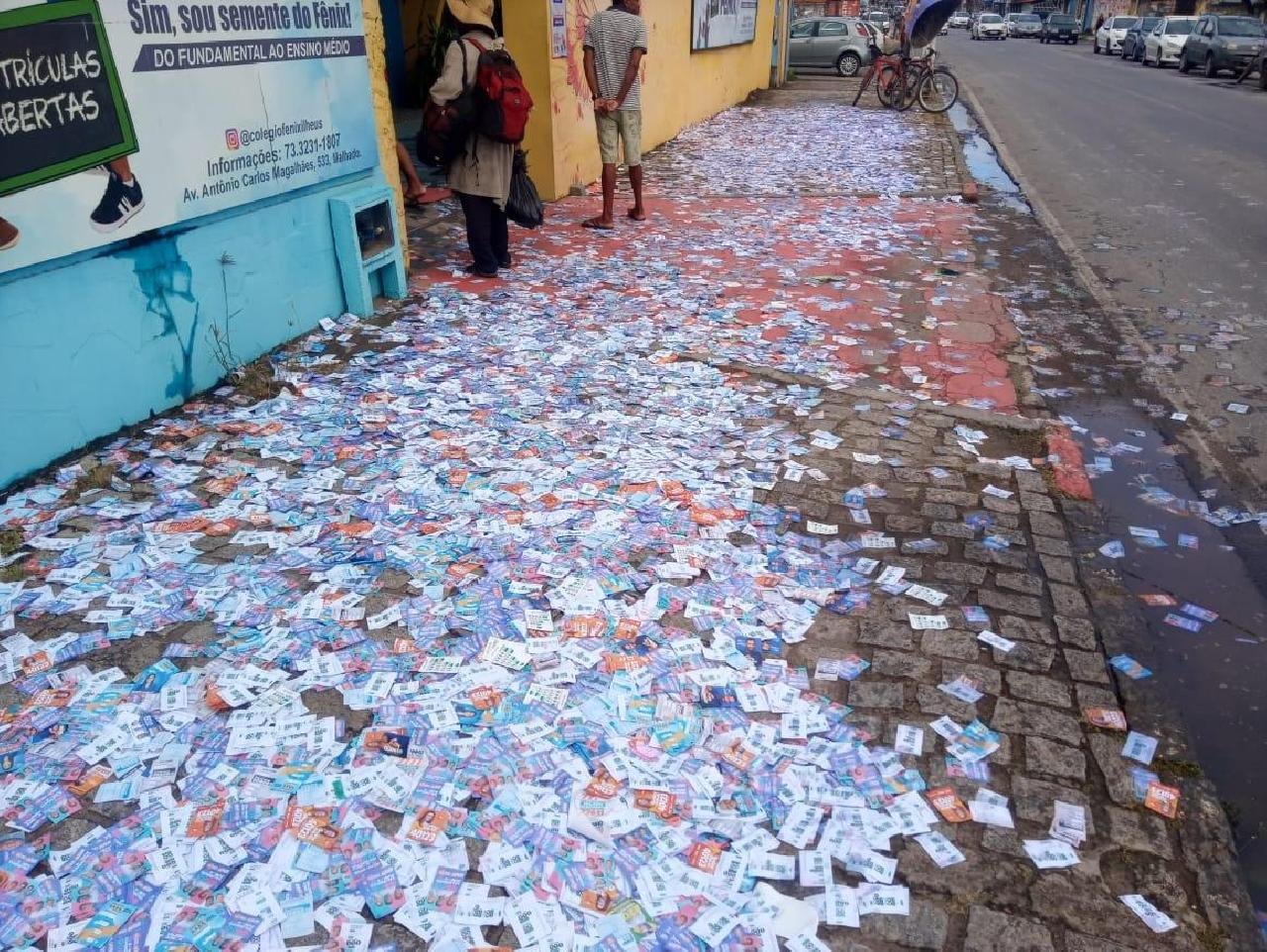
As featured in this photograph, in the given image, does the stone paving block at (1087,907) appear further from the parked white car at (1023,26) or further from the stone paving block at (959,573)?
the parked white car at (1023,26)

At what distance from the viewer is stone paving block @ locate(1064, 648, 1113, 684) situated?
277cm

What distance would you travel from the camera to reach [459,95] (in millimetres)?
5586

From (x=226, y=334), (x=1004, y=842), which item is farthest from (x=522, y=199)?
(x=1004, y=842)

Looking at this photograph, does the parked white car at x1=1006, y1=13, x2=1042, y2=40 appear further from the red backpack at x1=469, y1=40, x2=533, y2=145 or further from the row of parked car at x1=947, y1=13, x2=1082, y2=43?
the red backpack at x1=469, y1=40, x2=533, y2=145

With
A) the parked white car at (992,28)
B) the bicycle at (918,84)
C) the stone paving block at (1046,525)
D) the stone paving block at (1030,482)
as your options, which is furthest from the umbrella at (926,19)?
the parked white car at (992,28)

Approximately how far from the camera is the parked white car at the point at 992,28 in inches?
1871

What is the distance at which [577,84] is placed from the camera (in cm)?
895

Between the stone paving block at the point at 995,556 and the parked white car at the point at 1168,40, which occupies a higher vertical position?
Result: the parked white car at the point at 1168,40

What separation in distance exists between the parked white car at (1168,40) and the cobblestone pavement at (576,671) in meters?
28.7

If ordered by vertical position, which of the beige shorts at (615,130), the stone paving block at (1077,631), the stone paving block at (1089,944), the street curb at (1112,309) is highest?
the beige shorts at (615,130)

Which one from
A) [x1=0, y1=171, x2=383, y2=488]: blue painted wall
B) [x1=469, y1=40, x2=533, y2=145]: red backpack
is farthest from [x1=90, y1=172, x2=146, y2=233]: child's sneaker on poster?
[x1=469, y1=40, x2=533, y2=145]: red backpack

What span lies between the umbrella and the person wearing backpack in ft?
42.0

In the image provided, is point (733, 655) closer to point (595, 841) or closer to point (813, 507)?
point (595, 841)

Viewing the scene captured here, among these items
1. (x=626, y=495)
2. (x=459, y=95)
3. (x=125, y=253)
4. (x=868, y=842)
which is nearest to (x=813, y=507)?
(x=626, y=495)
